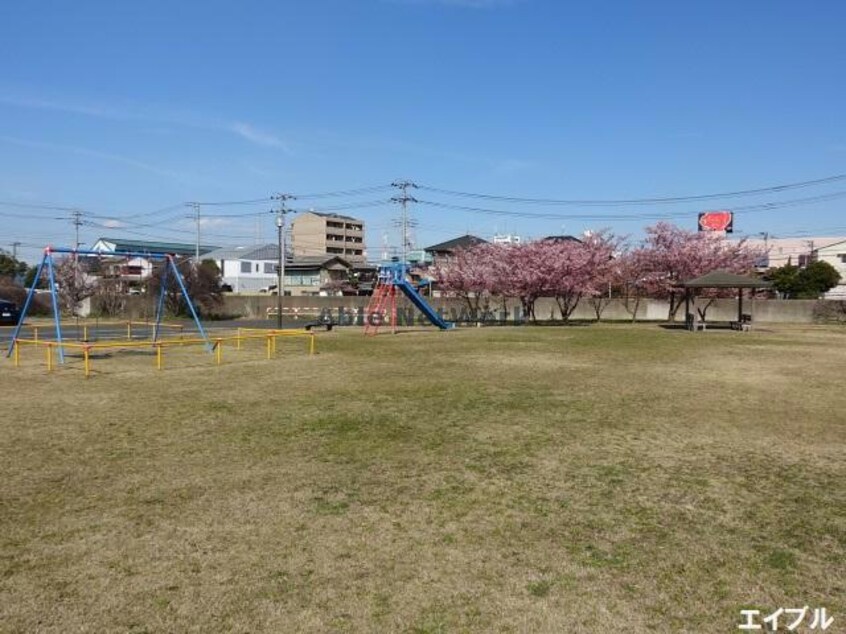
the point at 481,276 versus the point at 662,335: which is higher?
the point at 481,276

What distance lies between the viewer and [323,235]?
85.1m

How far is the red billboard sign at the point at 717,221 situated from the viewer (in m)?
62.0

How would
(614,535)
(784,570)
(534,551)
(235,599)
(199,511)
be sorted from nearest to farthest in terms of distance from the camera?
(235,599)
(784,570)
(534,551)
(614,535)
(199,511)

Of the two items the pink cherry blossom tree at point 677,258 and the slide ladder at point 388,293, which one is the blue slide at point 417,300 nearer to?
the slide ladder at point 388,293

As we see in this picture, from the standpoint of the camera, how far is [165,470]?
18.1 ft

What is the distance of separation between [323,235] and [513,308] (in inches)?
2078

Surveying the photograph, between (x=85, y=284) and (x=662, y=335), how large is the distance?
89.7 ft

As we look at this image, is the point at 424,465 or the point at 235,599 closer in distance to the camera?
the point at 235,599

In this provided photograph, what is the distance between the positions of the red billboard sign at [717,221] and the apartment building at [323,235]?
39828mm

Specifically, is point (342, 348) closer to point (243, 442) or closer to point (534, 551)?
point (243, 442)

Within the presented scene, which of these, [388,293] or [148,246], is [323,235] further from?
[388,293]

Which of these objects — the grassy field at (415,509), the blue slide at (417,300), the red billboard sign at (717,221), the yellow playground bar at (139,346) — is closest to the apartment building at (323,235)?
the red billboard sign at (717,221)

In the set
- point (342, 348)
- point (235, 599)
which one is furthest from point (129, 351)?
point (235, 599)

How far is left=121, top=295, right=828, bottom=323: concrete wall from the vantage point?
114 feet
